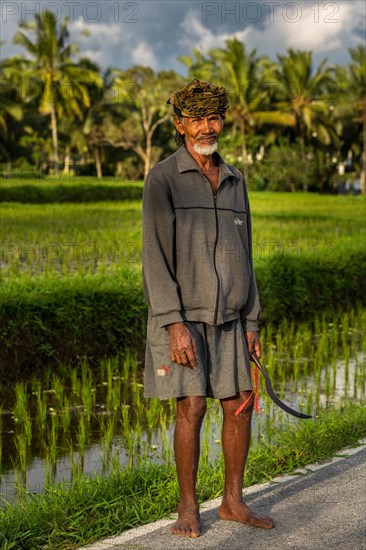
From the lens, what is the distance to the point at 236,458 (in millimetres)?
3553

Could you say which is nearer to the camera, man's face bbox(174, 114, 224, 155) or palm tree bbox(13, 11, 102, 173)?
man's face bbox(174, 114, 224, 155)

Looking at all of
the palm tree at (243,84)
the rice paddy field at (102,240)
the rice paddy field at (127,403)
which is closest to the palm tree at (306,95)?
the palm tree at (243,84)

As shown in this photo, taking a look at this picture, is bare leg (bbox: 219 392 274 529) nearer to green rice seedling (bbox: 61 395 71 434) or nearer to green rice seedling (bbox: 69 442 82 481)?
green rice seedling (bbox: 69 442 82 481)

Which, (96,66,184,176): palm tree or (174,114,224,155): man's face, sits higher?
(96,66,184,176): palm tree

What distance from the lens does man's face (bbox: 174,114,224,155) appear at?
347 centimetres

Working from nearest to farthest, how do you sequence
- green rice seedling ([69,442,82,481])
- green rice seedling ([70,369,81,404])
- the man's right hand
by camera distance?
the man's right hand, green rice seedling ([69,442,82,481]), green rice seedling ([70,369,81,404])

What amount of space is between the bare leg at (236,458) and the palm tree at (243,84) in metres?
43.7

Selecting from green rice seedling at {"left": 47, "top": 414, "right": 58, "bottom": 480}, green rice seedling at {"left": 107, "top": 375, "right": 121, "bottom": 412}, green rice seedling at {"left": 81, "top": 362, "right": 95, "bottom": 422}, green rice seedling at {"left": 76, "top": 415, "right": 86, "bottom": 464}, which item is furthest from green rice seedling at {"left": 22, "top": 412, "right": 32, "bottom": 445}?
green rice seedling at {"left": 107, "top": 375, "right": 121, "bottom": 412}

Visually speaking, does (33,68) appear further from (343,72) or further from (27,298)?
(27,298)

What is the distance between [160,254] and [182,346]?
0.35 metres

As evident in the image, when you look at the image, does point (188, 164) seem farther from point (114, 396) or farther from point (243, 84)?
point (243, 84)

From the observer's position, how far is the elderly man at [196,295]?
3379 millimetres

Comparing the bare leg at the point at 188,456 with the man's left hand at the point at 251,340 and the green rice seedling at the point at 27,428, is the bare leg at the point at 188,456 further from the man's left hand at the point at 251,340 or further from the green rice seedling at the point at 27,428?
the green rice seedling at the point at 27,428

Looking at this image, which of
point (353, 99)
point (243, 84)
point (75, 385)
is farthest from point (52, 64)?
point (75, 385)
